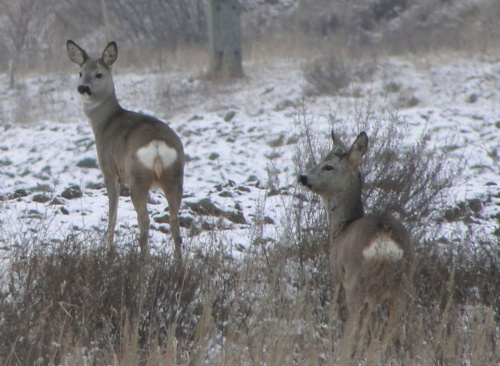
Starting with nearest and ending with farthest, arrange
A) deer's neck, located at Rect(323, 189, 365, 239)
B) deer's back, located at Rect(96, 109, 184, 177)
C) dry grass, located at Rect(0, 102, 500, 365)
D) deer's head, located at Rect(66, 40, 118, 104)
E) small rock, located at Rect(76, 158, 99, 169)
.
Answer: dry grass, located at Rect(0, 102, 500, 365) < deer's neck, located at Rect(323, 189, 365, 239) < deer's back, located at Rect(96, 109, 184, 177) < deer's head, located at Rect(66, 40, 118, 104) < small rock, located at Rect(76, 158, 99, 169)

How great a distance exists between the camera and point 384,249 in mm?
4629

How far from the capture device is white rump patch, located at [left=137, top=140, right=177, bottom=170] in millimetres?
6828

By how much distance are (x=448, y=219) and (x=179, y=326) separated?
139 inches

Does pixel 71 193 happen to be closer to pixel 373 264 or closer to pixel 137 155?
pixel 137 155

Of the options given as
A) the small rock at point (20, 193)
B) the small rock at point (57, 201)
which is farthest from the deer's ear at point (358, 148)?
the small rock at point (20, 193)

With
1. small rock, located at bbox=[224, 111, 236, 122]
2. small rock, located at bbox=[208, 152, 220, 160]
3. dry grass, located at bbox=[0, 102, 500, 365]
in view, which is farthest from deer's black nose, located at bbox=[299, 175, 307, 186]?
small rock, located at bbox=[224, 111, 236, 122]

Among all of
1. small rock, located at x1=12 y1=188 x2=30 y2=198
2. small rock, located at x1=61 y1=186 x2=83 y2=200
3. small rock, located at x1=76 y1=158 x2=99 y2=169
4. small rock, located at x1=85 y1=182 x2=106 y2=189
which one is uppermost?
small rock, located at x1=12 y1=188 x2=30 y2=198

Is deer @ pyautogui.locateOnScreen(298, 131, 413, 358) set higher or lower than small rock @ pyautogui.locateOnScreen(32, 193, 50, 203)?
higher

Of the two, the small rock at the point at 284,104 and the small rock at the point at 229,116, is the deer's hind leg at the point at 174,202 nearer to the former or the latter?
the small rock at the point at 229,116

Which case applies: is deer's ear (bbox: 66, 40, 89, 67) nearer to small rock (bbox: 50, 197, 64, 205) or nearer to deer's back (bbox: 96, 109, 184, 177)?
deer's back (bbox: 96, 109, 184, 177)

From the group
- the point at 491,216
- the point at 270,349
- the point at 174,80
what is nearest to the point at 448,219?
the point at 491,216

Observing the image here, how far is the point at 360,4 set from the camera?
110ft

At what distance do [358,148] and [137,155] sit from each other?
2.06 metres

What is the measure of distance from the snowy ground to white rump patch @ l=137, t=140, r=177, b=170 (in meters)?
0.62
